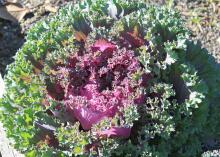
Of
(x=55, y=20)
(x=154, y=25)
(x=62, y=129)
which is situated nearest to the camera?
(x=62, y=129)

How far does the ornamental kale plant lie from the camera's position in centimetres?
298

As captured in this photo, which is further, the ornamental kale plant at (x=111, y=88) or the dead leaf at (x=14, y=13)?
the dead leaf at (x=14, y=13)

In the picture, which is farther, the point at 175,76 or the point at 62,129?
the point at 175,76

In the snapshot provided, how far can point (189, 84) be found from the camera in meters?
3.05

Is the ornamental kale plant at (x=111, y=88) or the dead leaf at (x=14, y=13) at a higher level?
the dead leaf at (x=14, y=13)

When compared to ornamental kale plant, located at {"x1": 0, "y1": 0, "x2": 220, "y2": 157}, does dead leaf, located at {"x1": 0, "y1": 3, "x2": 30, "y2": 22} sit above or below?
above

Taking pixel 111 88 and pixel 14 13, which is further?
pixel 14 13

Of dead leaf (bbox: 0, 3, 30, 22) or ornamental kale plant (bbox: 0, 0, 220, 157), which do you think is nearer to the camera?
ornamental kale plant (bbox: 0, 0, 220, 157)

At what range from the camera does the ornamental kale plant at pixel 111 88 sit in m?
2.98

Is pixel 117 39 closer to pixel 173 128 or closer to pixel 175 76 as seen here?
pixel 175 76

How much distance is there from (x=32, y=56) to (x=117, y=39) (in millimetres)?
504

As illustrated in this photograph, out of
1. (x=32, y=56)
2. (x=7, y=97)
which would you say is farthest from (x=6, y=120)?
(x=32, y=56)

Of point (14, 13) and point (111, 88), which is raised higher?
point (14, 13)

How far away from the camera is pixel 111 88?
3.09m
